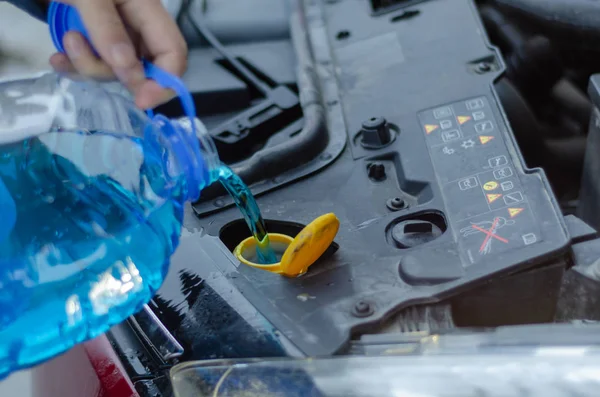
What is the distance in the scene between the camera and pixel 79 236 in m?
0.82

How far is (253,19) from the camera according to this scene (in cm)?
139

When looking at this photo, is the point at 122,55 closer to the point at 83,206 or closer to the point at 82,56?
the point at 82,56

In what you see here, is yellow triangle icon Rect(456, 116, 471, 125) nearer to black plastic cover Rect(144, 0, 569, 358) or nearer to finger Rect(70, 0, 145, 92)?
black plastic cover Rect(144, 0, 569, 358)

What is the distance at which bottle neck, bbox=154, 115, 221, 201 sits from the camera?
766 mm

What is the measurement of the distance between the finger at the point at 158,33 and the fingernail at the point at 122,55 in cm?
5

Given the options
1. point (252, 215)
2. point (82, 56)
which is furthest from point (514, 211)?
point (82, 56)

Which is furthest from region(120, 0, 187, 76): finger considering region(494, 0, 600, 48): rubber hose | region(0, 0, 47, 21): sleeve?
region(494, 0, 600, 48): rubber hose

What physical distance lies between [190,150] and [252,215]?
0.46 ft

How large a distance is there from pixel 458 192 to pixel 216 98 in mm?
555

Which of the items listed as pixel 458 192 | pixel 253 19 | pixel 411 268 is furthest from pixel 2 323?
pixel 253 19

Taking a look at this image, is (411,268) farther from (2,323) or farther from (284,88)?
(284,88)

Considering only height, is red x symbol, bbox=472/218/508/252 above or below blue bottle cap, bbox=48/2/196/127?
below

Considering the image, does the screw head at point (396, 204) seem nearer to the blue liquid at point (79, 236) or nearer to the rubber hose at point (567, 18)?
the blue liquid at point (79, 236)

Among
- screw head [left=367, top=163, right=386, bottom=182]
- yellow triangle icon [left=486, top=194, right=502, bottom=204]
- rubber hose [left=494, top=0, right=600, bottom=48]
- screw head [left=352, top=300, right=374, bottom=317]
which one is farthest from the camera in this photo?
rubber hose [left=494, top=0, right=600, bottom=48]
